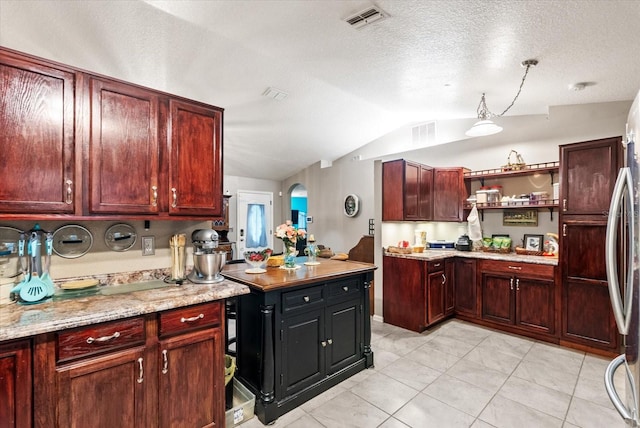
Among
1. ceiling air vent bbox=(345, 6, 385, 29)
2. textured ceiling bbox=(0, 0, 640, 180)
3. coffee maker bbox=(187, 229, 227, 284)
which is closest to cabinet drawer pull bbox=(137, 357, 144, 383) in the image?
coffee maker bbox=(187, 229, 227, 284)

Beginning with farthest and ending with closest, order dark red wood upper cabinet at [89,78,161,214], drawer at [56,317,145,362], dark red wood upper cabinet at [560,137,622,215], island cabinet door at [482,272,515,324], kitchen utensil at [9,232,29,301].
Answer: island cabinet door at [482,272,515,324]
dark red wood upper cabinet at [560,137,622,215]
dark red wood upper cabinet at [89,78,161,214]
kitchen utensil at [9,232,29,301]
drawer at [56,317,145,362]

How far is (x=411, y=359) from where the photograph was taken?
305cm

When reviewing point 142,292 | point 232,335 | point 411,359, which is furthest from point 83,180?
point 411,359

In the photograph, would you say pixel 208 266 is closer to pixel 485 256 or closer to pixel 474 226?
pixel 485 256

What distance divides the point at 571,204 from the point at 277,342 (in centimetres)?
341

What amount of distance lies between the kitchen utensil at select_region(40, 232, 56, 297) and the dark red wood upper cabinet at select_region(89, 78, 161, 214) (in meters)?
0.33

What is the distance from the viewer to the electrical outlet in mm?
2168

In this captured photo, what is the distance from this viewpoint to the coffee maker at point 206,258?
2.06 metres

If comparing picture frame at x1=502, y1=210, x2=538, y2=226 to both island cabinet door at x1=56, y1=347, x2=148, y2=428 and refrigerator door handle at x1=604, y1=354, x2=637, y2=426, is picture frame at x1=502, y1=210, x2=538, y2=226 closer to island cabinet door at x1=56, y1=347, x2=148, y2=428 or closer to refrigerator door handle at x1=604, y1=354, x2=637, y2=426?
refrigerator door handle at x1=604, y1=354, x2=637, y2=426

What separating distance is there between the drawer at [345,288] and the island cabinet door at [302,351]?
0.18 meters

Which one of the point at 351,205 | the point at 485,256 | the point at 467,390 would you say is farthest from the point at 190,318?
the point at 351,205

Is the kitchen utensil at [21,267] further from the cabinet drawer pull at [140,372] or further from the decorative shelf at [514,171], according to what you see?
the decorative shelf at [514,171]

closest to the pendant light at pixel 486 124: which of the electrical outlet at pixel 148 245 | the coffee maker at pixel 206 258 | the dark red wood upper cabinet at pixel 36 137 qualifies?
the coffee maker at pixel 206 258

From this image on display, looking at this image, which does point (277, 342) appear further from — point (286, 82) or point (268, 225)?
point (268, 225)
